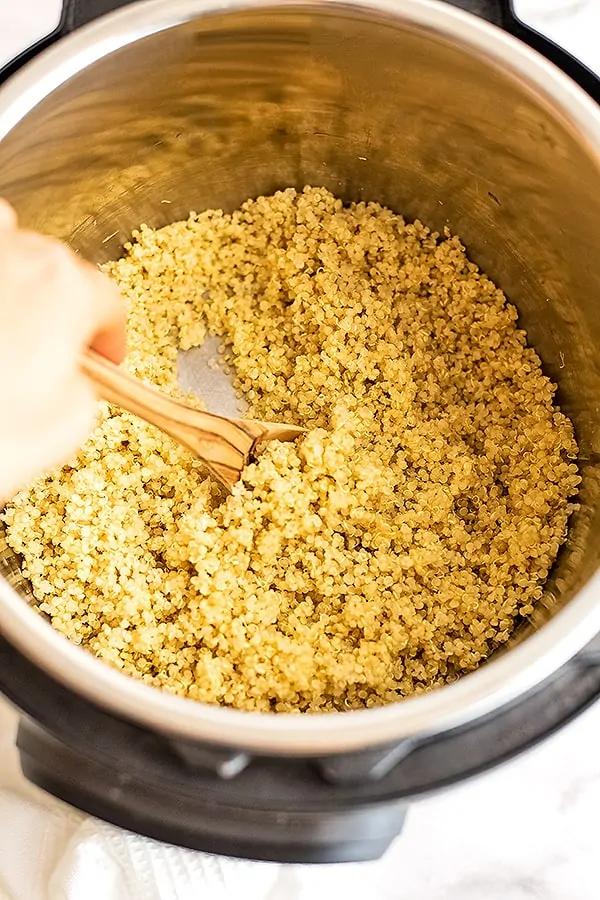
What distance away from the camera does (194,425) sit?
956 millimetres

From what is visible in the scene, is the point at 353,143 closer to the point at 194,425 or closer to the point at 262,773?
the point at 194,425

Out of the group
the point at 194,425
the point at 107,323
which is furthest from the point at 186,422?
the point at 107,323

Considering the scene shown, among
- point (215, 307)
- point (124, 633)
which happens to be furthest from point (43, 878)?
point (215, 307)

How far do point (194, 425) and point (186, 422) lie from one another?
1cm

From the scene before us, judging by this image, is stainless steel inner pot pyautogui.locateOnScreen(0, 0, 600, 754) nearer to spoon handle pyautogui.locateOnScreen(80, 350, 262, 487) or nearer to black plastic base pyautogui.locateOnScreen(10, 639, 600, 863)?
black plastic base pyautogui.locateOnScreen(10, 639, 600, 863)

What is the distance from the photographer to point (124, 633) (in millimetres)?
958

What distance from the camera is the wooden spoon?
872mm

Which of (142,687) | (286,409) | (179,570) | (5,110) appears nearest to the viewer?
(142,687)

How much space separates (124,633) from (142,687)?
25cm

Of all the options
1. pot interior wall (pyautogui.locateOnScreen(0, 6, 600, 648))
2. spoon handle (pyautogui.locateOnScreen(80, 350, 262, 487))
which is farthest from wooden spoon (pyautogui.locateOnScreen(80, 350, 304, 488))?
pot interior wall (pyautogui.locateOnScreen(0, 6, 600, 648))

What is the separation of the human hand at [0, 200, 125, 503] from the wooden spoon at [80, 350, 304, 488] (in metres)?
0.04

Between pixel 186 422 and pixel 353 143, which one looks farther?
pixel 353 143

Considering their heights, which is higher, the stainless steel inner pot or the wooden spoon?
the stainless steel inner pot

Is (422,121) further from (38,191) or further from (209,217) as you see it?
(38,191)
